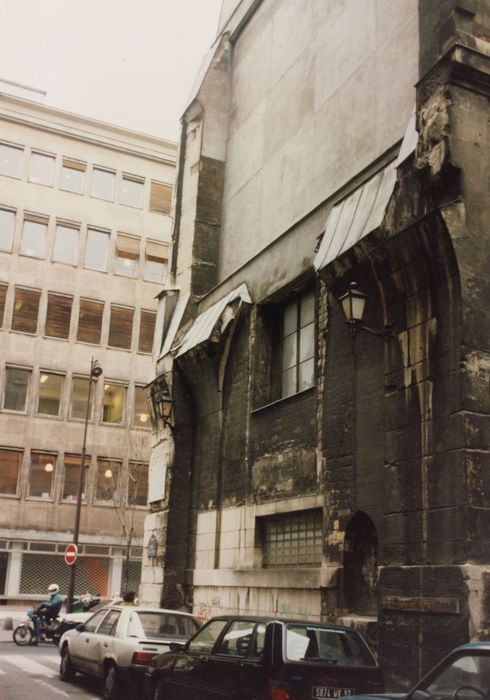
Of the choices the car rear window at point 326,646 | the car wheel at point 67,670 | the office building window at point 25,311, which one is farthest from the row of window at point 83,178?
the car rear window at point 326,646

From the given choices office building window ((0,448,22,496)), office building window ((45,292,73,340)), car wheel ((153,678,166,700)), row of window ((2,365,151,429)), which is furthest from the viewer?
office building window ((45,292,73,340))

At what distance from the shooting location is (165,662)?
9.58 m

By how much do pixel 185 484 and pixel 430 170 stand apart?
9.85 m

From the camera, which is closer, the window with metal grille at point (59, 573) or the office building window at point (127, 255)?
the window with metal grille at point (59, 573)

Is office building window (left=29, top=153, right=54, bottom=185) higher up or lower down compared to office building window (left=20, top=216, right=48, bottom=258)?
higher up

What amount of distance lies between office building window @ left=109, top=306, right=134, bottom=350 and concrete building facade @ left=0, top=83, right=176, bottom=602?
0.05 m

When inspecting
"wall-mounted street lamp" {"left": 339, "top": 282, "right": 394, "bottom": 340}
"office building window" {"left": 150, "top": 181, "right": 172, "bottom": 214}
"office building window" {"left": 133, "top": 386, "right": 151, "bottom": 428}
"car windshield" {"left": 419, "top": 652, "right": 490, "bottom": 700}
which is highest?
"office building window" {"left": 150, "top": 181, "right": 172, "bottom": 214}

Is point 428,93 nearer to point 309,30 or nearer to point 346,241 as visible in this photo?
point 346,241

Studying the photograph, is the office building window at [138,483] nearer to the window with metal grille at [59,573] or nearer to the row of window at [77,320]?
the window with metal grille at [59,573]

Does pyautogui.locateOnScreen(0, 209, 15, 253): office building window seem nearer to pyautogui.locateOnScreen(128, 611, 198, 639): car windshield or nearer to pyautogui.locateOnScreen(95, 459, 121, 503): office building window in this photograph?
pyautogui.locateOnScreen(95, 459, 121, 503): office building window

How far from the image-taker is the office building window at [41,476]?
36.0 meters

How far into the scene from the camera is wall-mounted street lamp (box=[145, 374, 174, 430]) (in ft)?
58.5

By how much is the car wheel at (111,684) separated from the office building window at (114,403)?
27035 millimetres

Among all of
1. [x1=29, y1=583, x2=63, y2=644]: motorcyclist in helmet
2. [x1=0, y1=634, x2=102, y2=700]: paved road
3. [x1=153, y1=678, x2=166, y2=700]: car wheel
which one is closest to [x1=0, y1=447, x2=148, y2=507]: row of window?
[x1=29, y1=583, x2=63, y2=644]: motorcyclist in helmet
